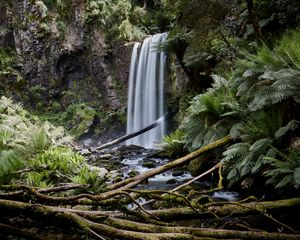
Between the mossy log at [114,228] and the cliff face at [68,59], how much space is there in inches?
645

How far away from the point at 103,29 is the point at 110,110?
470 centimetres

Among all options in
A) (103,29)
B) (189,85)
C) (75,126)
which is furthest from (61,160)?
(103,29)

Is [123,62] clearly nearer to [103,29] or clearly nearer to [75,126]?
[103,29]

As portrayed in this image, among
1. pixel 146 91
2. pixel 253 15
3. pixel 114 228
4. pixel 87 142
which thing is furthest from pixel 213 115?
pixel 87 142

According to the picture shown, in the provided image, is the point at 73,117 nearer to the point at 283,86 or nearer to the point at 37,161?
the point at 37,161


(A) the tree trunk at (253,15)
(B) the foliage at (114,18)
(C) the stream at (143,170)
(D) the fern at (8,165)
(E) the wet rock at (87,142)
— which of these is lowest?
(E) the wet rock at (87,142)

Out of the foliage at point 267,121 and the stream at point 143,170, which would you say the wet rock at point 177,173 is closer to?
the stream at point 143,170

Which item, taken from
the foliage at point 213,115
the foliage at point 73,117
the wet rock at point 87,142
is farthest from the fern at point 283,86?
the foliage at point 73,117

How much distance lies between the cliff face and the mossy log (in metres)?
16.4

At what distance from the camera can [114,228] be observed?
308 centimetres

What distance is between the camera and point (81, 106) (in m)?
20.4

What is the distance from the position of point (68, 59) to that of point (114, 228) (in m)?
19.2

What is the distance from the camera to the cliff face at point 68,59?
65.8ft

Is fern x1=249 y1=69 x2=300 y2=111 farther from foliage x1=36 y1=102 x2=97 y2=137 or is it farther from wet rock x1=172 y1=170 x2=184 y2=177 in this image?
foliage x1=36 y1=102 x2=97 y2=137
